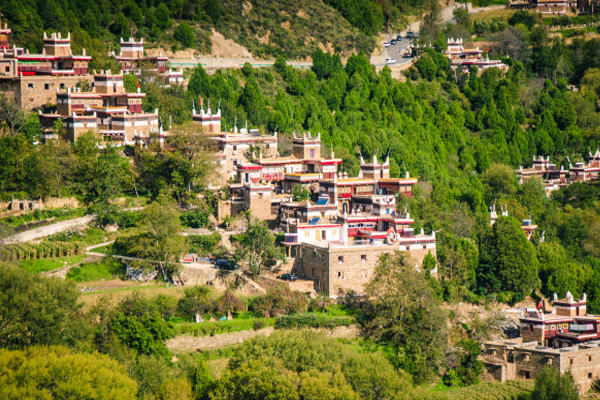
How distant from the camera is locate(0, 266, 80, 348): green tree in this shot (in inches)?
1586

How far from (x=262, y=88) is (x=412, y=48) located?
26.3 metres

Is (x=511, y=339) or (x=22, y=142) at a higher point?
(x=22, y=142)

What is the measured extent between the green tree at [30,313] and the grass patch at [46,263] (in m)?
5.58

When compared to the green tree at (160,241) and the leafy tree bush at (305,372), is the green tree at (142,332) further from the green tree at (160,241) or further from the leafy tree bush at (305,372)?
the green tree at (160,241)

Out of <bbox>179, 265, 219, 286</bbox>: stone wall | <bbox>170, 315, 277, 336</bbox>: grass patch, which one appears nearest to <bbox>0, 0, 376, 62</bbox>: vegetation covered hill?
<bbox>179, 265, 219, 286</bbox>: stone wall

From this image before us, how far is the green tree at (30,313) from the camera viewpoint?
40281 mm

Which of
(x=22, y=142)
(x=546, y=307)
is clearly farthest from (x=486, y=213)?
(x=22, y=142)

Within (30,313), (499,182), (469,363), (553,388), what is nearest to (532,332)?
(469,363)

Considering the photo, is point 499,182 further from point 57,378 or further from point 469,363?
point 57,378

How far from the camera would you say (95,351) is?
134 feet

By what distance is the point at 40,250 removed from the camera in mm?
48656

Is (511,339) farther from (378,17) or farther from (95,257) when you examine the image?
(378,17)

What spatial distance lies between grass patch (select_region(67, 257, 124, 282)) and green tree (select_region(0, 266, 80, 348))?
6.53m

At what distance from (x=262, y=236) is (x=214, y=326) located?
632cm
